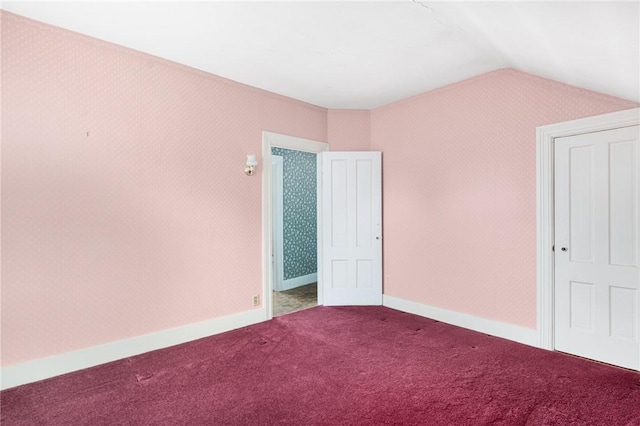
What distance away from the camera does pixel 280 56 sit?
3037mm

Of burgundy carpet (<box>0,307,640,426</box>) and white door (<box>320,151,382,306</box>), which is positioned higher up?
white door (<box>320,151,382,306</box>)

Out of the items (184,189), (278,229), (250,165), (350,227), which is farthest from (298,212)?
(184,189)

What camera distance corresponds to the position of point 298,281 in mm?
5855

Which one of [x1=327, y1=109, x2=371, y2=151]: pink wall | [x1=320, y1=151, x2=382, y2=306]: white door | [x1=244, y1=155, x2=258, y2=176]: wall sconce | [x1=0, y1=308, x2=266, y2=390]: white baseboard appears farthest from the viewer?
[x1=327, y1=109, x2=371, y2=151]: pink wall

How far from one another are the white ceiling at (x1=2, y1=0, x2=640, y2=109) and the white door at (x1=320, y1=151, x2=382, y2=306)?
4.24 feet

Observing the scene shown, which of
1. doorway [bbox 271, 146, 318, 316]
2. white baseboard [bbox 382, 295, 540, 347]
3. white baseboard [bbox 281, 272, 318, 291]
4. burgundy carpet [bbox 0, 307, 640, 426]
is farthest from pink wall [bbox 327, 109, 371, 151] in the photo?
burgundy carpet [bbox 0, 307, 640, 426]

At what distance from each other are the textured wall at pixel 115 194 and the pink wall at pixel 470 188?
5.98 feet

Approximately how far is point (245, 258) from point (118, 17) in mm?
2430

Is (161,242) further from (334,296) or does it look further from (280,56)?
(334,296)

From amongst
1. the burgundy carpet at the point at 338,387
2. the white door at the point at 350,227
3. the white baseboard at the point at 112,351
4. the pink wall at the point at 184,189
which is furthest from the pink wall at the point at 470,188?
the white baseboard at the point at 112,351

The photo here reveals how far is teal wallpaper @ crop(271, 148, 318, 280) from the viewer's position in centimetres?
571

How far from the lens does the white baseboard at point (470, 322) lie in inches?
127

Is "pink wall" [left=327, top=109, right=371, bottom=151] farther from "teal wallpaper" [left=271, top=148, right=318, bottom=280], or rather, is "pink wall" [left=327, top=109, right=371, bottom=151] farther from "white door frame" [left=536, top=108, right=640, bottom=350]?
"white door frame" [left=536, top=108, right=640, bottom=350]

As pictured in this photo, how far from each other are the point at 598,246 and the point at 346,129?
Result: 10.0ft
